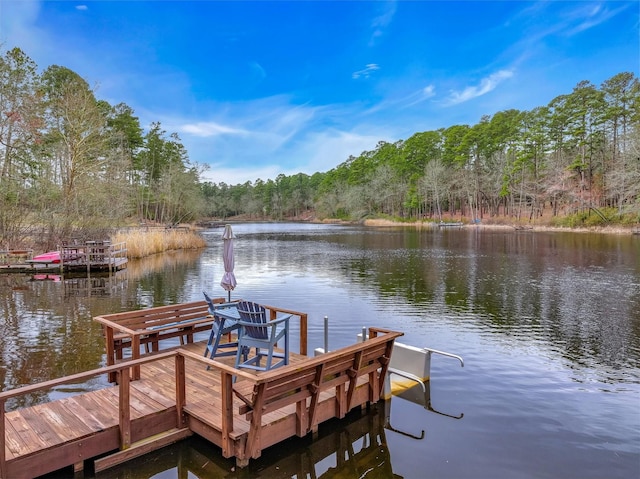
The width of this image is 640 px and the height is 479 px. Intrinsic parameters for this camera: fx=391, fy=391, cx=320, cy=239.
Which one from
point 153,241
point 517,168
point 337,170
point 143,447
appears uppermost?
point 337,170

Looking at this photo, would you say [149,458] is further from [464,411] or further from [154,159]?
[154,159]

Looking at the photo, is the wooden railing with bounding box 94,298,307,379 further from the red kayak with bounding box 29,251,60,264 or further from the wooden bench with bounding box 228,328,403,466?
the red kayak with bounding box 29,251,60,264

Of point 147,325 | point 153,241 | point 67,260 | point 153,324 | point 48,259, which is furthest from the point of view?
point 153,241

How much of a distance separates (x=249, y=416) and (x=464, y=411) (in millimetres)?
3037

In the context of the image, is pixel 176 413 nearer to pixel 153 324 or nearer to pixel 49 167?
pixel 153 324

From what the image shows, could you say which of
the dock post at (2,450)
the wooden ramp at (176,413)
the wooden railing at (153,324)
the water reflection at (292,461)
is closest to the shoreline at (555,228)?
the wooden railing at (153,324)

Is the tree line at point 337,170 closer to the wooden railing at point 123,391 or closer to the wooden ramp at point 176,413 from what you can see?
the wooden ramp at point 176,413

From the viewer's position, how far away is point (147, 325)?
5.94 metres

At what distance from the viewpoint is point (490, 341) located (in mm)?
8195

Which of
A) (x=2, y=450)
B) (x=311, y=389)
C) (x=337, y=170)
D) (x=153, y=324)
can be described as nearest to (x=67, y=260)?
(x=153, y=324)

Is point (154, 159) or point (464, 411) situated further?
point (154, 159)

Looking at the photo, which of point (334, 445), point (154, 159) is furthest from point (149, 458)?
point (154, 159)

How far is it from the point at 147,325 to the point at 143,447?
2381 mm

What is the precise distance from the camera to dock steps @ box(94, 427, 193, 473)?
143 inches
